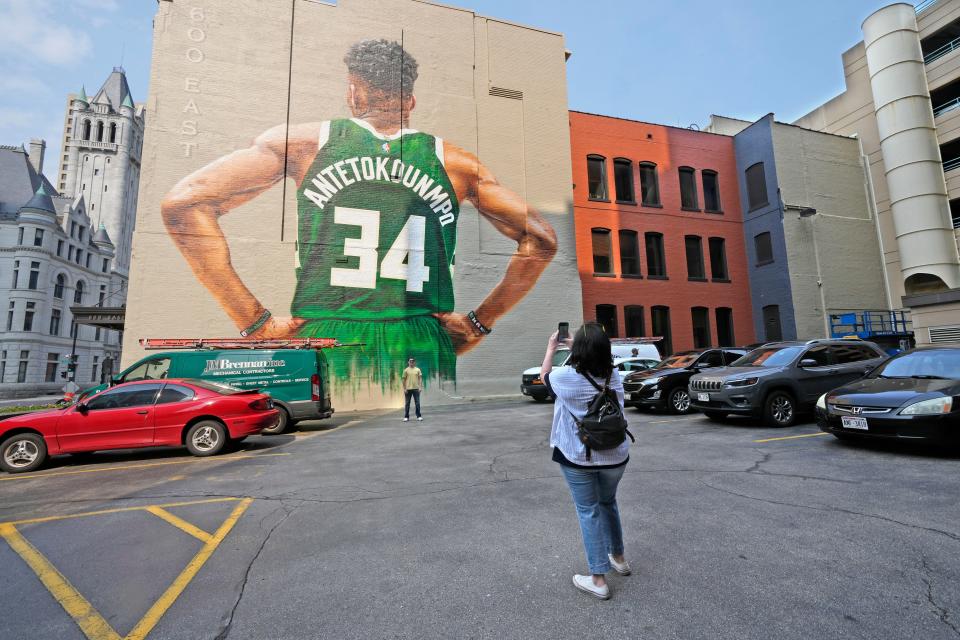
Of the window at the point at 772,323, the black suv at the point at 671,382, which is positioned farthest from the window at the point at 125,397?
the window at the point at 772,323

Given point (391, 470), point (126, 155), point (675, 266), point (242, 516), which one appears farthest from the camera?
point (126, 155)

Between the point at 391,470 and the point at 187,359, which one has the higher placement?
the point at 187,359

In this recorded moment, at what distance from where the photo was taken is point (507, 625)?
2633 mm

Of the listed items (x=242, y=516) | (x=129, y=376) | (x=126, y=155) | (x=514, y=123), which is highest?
(x=126, y=155)

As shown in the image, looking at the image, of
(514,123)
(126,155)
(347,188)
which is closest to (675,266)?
(514,123)

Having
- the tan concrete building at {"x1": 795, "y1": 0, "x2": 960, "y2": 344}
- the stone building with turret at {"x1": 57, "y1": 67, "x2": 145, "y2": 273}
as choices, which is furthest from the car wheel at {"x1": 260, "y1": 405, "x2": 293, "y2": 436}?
the stone building with turret at {"x1": 57, "y1": 67, "x2": 145, "y2": 273}

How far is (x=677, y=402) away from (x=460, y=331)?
9525 millimetres

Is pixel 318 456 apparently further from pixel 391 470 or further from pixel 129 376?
pixel 129 376

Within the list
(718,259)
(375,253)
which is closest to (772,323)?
(718,259)

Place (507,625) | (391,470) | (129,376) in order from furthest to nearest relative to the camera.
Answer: (129,376), (391,470), (507,625)

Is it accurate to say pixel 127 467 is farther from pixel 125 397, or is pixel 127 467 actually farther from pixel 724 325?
pixel 724 325

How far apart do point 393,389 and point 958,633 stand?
1697 centimetres

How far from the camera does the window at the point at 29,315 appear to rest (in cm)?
5362

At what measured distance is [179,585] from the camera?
3.36m
